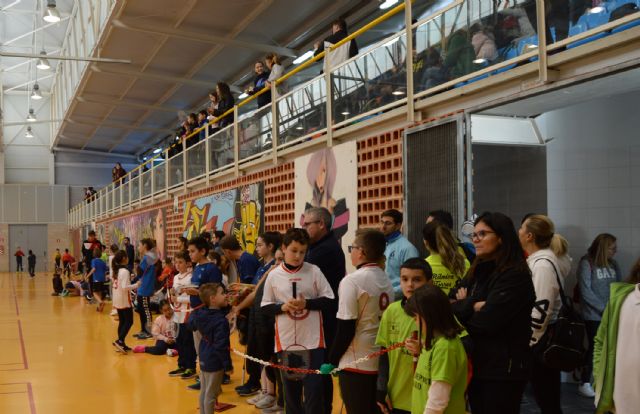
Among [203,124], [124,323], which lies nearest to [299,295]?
[124,323]

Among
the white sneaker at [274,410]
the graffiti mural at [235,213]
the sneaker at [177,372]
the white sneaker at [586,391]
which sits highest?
the graffiti mural at [235,213]

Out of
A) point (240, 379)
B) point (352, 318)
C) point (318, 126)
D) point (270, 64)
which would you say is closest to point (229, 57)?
point (270, 64)

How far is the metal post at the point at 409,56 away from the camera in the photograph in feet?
22.6

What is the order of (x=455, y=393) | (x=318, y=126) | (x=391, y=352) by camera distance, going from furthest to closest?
(x=318, y=126)
(x=391, y=352)
(x=455, y=393)

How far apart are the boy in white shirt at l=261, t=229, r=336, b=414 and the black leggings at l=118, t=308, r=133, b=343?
6.16 meters

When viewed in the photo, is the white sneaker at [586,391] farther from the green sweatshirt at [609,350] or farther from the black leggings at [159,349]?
the black leggings at [159,349]

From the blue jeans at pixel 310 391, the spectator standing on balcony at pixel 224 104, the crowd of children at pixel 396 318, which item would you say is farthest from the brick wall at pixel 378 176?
the spectator standing on balcony at pixel 224 104

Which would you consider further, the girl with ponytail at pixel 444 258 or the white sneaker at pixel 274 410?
the white sneaker at pixel 274 410

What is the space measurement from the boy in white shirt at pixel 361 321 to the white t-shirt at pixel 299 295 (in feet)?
1.65

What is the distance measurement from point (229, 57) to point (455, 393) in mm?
16657

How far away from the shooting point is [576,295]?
6.75m

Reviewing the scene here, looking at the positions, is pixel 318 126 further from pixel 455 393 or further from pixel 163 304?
pixel 455 393

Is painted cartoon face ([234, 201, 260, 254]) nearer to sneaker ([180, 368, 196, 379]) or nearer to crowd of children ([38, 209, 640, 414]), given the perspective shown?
Result: sneaker ([180, 368, 196, 379])

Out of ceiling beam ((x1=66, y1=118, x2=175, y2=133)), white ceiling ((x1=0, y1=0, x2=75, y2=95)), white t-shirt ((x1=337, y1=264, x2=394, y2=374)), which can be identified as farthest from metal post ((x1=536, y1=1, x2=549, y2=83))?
ceiling beam ((x1=66, y1=118, x2=175, y2=133))
